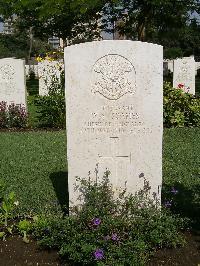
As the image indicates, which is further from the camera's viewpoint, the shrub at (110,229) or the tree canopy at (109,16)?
the tree canopy at (109,16)

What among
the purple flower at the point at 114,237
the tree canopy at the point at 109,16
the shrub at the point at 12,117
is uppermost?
the tree canopy at the point at 109,16

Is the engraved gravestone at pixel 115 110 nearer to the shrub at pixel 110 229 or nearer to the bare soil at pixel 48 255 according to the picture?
the shrub at pixel 110 229

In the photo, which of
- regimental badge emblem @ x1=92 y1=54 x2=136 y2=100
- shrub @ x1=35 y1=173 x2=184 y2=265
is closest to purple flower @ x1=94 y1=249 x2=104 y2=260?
shrub @ x1=35 y1=173 x2=184 y2=265

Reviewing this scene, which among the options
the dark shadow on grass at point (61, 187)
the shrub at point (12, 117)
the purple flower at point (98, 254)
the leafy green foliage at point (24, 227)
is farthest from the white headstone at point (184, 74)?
the purple flower at point (98, 254)

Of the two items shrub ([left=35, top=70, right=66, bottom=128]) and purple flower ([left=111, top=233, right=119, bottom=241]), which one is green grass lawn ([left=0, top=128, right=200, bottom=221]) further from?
purple flower ([left=111, top=233, right=119, bottom=241])

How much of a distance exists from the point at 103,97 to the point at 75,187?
3.04 feet

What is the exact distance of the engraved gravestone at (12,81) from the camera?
39.8ft

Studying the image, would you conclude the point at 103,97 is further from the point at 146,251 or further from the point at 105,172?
the point at 146,251

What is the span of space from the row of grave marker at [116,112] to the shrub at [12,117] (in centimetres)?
707


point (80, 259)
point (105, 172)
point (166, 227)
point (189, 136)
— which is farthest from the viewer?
point (189, 136)

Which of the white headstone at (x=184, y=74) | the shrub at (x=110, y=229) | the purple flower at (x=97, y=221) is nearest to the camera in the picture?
the shrub at (x=110, y=229)

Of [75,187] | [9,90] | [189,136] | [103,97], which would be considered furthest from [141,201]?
[9,90]

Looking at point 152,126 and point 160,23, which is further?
point 160,23

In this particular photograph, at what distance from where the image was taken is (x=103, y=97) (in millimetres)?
4508
